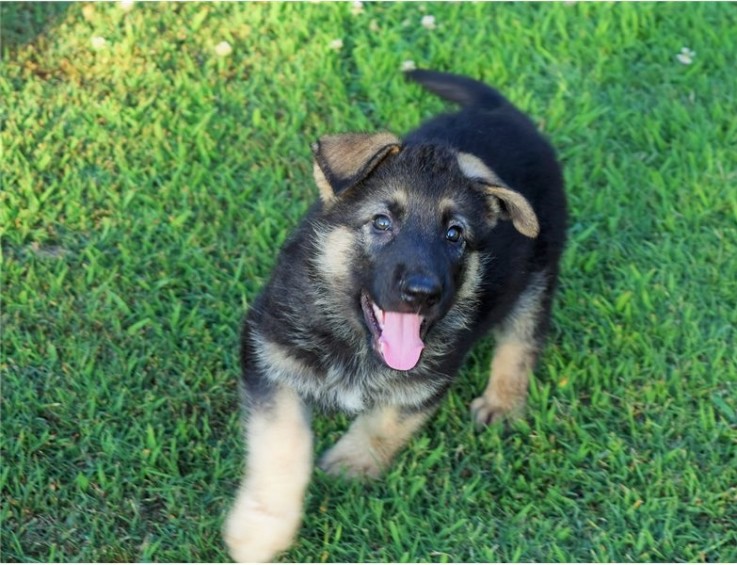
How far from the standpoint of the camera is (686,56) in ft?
19.3

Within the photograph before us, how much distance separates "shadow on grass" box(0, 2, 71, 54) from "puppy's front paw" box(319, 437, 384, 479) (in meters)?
3.09

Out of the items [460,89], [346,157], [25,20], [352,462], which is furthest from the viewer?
[25,20]

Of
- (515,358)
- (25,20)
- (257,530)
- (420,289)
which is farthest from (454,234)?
(25,20)

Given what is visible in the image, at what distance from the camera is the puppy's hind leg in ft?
13.6

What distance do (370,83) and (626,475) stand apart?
263 centimetres

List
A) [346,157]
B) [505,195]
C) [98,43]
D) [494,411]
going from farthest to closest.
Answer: [98,43] < [494,411] < [505,195] < [346,157]

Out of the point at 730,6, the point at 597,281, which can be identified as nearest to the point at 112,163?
the point at 597,281

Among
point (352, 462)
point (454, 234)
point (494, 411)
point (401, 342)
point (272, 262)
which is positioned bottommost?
point (494, 411)

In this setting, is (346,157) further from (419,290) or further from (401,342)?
(401,342)

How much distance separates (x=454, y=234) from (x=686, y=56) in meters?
3.10

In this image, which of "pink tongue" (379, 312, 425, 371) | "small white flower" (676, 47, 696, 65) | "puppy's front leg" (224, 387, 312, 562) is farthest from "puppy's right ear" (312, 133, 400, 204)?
"small white flower" (676, 47, 696, 65)

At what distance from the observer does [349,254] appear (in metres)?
3.45

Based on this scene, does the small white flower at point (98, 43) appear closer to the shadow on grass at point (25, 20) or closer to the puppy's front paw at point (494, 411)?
the shadow on grass at point (25, 20)

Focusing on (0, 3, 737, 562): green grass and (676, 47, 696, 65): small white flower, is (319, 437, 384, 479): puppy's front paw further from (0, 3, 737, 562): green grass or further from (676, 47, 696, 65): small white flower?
(676, 47, 696, 65): small white flower
